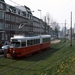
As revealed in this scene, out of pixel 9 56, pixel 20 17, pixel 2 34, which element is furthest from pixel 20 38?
pixel 20 17

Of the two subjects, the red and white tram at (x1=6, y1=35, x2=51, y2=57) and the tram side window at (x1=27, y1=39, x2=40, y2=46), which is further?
the tram side window at (x1=27, y1=39, x2=40, y2=46)

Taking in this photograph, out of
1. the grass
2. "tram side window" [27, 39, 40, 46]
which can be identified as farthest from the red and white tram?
the grass

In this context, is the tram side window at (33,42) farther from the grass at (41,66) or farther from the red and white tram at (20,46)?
the grass at (41,66)

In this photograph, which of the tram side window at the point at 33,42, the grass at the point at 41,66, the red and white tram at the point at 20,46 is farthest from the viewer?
the tram side window at the point at 33,42

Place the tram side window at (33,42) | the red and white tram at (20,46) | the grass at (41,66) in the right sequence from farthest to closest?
the tram side window at (33,42) < the red and white tram at (20,46) < the grass at (41,66)

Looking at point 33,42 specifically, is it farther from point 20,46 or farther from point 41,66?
point 41,66

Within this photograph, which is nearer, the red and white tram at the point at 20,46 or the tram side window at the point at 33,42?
the red and white tram at the point at 20,46

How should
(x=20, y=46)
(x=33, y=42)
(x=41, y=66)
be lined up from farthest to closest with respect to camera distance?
(x=33, y=42)
(x=20, y=46)
(x=41, y=66)

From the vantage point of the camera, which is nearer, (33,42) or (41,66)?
(41,66)

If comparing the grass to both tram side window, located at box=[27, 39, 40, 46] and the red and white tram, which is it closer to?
the red and white tram

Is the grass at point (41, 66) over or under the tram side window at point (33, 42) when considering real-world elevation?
under

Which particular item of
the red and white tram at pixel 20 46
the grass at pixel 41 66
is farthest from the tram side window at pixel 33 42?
the grass at pixel 41 66

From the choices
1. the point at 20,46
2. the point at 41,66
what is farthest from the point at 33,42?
the point at 41,66

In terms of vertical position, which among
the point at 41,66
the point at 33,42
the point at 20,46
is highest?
the point at 33,42
